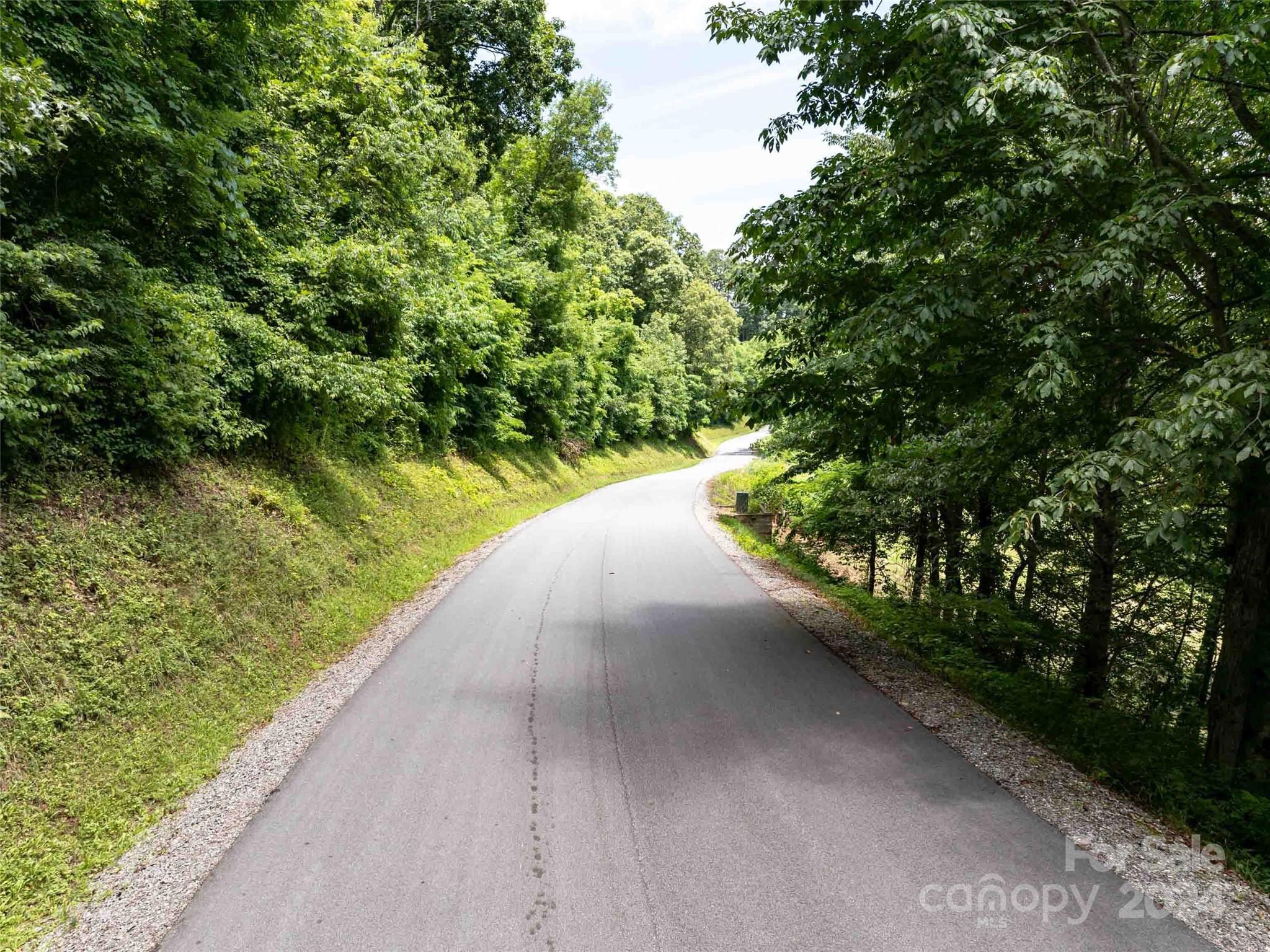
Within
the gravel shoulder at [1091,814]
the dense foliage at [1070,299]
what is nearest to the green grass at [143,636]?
the gravel shoulder at [1091,814]

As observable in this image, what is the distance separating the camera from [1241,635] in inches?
195

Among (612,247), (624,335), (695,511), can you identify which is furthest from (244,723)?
(612,247)

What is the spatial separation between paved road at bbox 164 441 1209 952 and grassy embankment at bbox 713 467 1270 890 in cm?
105

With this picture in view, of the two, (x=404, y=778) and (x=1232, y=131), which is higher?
(x=1232, y=131)

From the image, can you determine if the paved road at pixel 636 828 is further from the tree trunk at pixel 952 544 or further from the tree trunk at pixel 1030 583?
the tree trunk at pixel 952 544

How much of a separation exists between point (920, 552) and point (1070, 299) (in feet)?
22.0

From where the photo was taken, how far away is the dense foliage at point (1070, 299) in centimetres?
398

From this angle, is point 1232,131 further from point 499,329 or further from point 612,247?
point 612,247

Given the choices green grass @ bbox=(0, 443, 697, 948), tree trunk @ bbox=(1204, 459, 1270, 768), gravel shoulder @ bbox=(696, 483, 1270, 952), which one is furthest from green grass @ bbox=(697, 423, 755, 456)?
tree trunk @ bbox=(1204, 459, 1270, 768)

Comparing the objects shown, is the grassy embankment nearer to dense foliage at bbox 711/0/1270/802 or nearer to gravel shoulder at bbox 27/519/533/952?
dense foliage at bbox 711/0/1270/802

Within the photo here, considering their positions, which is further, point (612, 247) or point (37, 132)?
point (612, 247)

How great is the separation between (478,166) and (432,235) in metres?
12.3

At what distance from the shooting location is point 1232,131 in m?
5.24

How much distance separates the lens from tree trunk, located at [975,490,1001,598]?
816 centimetres
